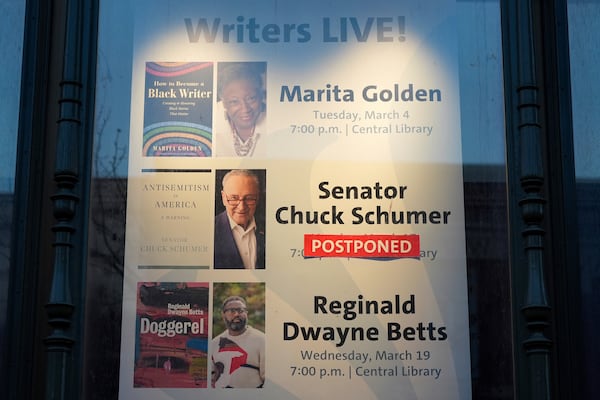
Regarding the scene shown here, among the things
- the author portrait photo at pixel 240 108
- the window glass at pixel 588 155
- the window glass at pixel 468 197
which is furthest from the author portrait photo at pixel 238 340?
the window glass at pixel 588 155

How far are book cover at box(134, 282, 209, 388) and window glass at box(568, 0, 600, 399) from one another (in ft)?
8.67

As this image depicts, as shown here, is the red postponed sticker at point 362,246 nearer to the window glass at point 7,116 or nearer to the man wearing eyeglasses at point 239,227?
the man wearing eyeglasses at point 239,227

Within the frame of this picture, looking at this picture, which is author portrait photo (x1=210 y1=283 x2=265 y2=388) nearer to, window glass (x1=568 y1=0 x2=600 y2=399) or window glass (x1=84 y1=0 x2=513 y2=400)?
window glass (x1=84 y1=0 x2=513 y2=400)

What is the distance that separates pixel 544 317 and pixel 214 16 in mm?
3257

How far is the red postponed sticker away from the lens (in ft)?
26.6

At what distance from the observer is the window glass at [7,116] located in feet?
26.3

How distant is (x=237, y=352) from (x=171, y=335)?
48cm

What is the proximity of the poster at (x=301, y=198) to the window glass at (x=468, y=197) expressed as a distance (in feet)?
0.27

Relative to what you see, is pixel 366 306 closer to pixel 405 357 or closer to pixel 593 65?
pixel 405 357

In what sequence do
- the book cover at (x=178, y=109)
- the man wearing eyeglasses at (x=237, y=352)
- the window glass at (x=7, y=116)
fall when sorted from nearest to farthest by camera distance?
the man wearing eyeglasses at (x=237, y=352) < the window glass at (x=7, y=116) < the book cover at (x=178, y=109)

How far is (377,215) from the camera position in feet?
26.9

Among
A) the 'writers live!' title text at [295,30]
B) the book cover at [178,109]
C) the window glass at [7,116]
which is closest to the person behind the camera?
the window glass at [7,116]

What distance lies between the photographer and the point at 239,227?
8.18 m

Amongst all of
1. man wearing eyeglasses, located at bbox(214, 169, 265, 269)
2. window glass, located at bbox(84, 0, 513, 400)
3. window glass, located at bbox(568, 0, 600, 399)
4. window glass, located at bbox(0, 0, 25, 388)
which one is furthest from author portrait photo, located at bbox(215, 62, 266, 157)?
window glass, located at bbox(568, 0, 600, 399)
